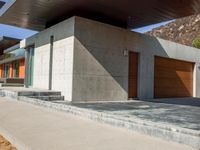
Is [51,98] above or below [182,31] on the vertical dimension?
below

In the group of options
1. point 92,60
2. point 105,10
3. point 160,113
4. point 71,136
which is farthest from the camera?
point 105,10

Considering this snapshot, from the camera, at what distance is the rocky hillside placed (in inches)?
2083

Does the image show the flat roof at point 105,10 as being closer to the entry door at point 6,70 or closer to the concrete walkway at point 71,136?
the concrete walkway at point 71,136

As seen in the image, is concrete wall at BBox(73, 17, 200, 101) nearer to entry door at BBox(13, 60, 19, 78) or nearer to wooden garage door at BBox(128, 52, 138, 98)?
wooden garage door at BBox(128, 52, 138, 98)

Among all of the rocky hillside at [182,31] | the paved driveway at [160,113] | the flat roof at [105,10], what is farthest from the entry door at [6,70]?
the rocky hillside at [182,31]

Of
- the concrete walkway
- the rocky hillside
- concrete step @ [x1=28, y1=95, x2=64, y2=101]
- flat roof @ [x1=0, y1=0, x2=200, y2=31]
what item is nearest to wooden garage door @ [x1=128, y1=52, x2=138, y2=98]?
flat roof @ [x1=0, y1=0, x2=200, y2=31]

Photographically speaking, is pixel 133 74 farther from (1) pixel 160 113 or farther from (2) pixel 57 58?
(1) pixel 160 113

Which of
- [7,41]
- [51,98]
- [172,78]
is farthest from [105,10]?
[7,41]

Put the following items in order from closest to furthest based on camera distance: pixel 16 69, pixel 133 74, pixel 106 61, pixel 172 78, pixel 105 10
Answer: pixel 105 10
pixel 106 61
pixel 133 74
pixel 172 78
pixel 16 69

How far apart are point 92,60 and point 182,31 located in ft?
169

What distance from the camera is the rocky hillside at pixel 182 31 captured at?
5291cm

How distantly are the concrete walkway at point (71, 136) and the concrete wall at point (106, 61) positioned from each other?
4.27m

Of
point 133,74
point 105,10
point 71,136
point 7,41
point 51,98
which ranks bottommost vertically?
point 71,136

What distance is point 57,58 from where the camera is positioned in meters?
11.5
